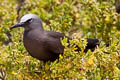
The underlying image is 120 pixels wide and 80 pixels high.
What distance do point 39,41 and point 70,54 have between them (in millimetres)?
1095

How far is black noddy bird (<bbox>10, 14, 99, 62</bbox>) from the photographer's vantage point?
4754 mm

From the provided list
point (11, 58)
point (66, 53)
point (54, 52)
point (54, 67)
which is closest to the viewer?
point (66, 53)

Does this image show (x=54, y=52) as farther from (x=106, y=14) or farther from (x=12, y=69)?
(x=106, y=14)

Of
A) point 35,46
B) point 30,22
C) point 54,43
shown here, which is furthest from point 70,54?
point 30,22

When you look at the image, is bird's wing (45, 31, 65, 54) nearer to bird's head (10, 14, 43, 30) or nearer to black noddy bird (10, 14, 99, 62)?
black noddy bird (10, 14, 99, 62)

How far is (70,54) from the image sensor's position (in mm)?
3801

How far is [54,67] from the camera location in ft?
13.6

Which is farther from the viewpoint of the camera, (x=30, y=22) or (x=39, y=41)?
(x=30, y=22)

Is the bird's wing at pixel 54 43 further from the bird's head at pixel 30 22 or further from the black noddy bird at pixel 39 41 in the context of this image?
the bird's head at pixel 30 22

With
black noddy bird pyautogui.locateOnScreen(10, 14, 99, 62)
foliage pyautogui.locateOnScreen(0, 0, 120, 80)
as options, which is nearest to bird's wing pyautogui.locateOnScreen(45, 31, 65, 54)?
black noddy bird pyautogui.locateOnScreen(10, 14, 99, 62)

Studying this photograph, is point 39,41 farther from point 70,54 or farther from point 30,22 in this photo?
point 70,54

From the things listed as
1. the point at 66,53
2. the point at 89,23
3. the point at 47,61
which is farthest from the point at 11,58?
the point at 89,23

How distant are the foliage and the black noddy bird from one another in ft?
0.37

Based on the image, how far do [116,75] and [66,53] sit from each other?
0.63 m
